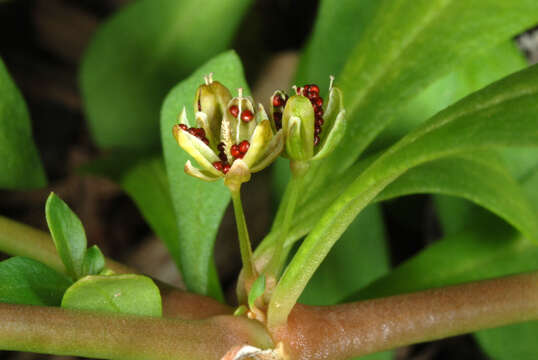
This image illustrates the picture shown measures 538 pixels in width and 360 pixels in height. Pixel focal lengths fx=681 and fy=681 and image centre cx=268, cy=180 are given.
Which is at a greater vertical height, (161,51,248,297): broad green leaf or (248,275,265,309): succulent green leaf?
(161,51,248,297): broad green leaf

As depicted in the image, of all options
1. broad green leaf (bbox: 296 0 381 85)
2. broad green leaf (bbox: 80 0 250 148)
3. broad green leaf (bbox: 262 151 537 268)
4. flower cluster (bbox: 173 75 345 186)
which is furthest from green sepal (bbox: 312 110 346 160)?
broad green leaf (bbox: 80 0 250 148)

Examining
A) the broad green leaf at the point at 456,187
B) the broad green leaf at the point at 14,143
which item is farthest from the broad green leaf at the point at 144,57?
the broad green leaf at the point at 456,187

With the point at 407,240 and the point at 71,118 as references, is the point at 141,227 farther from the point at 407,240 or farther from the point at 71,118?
the point at 407,240

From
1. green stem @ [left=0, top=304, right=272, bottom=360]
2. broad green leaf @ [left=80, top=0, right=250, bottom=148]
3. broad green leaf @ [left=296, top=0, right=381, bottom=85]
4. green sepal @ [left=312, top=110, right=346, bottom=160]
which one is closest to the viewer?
green stem @ [left=0, top=304, right=272, bottom=360]

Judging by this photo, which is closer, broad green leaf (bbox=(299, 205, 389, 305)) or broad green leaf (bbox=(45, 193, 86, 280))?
broad green leaf (bbox=(45, 193, 86, 280))

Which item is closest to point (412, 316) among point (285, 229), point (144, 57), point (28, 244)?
point (285, 229)

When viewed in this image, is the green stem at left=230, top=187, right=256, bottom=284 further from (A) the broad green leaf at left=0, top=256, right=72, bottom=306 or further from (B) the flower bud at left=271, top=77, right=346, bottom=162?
(A) the broad green leaf at left=0, top=256, right=72, bottom=306

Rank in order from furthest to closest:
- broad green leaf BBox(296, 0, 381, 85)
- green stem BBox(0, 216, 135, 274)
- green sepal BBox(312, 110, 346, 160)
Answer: broad green leaf BBox(296, 0, 381, 85) < green stem BBox(0, 216, 135, 274) < green sepal BBox(312, 110, 346, 160)

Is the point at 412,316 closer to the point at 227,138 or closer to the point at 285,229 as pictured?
the point at 285,229

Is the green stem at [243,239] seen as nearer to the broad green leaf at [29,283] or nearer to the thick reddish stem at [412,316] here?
the thick reddish stem at [412,316]
